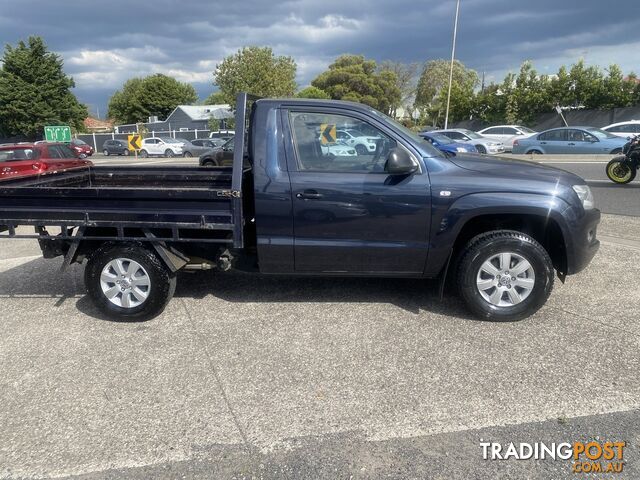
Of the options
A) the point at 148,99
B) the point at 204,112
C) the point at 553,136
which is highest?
the point at 148,99

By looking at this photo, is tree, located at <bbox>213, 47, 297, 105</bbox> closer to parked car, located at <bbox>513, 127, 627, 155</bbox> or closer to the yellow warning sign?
parked car, located at <bbox>513, 127, 627, 155</bbox>

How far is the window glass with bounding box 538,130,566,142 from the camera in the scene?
773 inches

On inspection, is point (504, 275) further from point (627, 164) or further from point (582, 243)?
point (627, 164)

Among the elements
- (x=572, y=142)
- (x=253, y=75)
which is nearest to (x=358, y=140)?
(x=572, y=142)

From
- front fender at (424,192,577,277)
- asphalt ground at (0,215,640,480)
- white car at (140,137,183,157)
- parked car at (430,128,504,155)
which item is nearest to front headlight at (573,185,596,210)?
front fender at (424,192,577,277)

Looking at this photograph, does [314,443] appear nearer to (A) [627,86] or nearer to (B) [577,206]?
(B) [577,206]

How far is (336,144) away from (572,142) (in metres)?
18.3

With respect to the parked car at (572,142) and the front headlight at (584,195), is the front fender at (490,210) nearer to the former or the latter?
the front headlight at (584,195)

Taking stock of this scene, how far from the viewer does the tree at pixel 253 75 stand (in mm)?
40812

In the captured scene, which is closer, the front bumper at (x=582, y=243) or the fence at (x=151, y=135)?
the front bumper at (x=582, y=243)

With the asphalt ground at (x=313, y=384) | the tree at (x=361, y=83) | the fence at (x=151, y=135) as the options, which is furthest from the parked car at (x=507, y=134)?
the tree at (x=361, y=83)

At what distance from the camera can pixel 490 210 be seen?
393 cm

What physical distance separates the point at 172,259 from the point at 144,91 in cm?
7717

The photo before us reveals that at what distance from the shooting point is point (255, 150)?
4059mm
